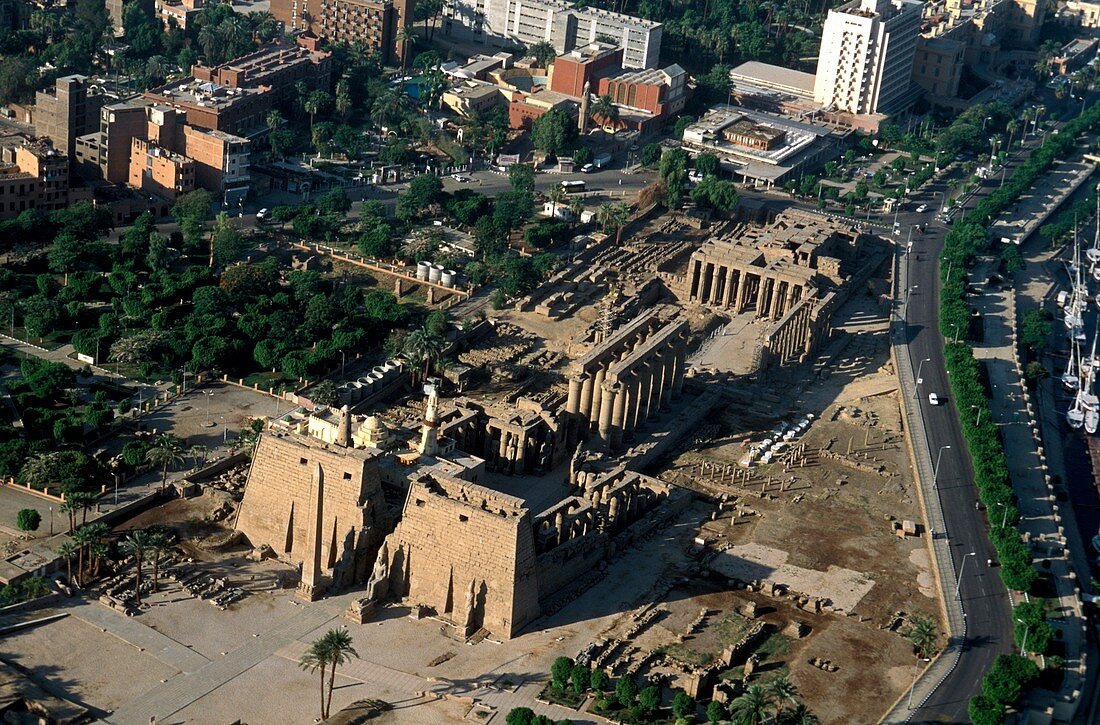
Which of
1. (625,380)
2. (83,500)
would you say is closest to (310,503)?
(83,500)

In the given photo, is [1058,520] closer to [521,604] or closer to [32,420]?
[521,604]

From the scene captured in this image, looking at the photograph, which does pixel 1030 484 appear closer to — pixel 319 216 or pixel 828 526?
pixel 828 526

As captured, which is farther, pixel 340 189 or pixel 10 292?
pixel 340 189

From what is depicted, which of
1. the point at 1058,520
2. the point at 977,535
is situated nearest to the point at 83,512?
the point at 977,535

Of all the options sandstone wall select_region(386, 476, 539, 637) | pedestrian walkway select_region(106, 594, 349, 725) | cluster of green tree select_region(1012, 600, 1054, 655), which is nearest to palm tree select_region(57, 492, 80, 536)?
pedestrian walkway select_region(106, 594, 349, 725)

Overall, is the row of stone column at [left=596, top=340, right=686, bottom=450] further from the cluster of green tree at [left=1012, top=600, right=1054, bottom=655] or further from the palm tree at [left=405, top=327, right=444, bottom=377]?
the cluster of green tree at [left=1012, top=600, right=1054, bottom=655]
